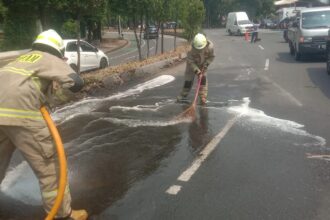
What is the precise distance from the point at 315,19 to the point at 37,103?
15.8 m

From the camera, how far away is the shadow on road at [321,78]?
37.0 feet

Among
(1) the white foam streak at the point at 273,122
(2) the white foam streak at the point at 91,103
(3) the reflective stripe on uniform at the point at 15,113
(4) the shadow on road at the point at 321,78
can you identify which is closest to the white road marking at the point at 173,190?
(3) the reflective stripe on uniform at the point at 15,113

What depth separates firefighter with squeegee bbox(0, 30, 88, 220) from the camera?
3.86 metres

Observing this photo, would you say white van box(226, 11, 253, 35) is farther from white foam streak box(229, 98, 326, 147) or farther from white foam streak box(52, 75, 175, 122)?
white foam streak box(229, 98, 326, 147)

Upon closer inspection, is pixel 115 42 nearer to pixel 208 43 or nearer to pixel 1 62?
pixel 1 62

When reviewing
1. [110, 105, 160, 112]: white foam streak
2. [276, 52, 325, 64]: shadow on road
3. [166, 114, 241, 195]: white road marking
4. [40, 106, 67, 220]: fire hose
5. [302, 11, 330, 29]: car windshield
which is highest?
[302, 11, 330, 29]: car windshield

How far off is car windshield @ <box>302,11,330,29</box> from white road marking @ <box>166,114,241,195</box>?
422 inches

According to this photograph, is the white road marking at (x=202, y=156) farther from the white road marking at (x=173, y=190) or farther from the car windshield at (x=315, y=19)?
the car windshield at (x=315, y=19)

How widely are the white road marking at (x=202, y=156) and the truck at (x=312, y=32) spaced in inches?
391

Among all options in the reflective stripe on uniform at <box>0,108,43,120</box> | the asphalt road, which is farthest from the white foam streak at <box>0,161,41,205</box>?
the reflective stripe on uniform at <box>0,108,43,120</box>

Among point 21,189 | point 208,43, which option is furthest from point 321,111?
point 21,189

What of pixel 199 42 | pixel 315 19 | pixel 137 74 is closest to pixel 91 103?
pixel 199 42

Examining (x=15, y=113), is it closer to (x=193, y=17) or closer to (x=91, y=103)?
(x=91, y=103)

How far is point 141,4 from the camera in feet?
57.4
